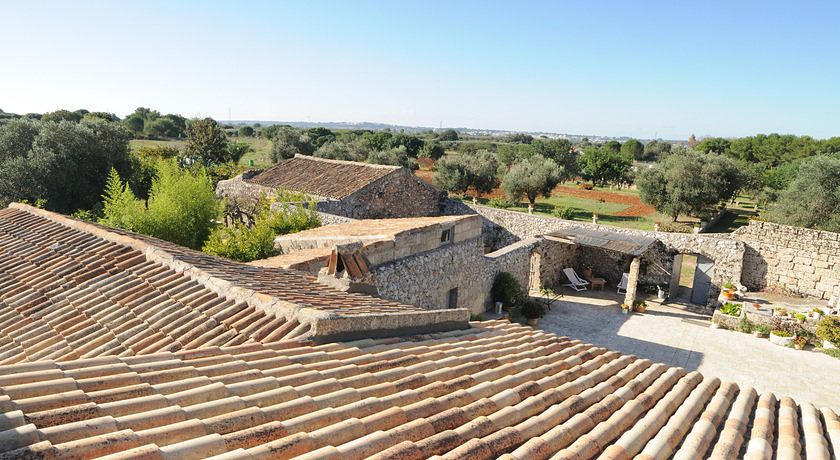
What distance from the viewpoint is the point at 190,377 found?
3.43 metres

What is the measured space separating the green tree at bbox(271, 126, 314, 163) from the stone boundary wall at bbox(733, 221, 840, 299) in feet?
132

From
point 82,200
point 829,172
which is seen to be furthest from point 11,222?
point 829,172

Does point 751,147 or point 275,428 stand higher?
point 751,147

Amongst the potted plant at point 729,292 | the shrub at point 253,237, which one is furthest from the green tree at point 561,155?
the shrub at point 253,237

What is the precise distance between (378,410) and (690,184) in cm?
3249

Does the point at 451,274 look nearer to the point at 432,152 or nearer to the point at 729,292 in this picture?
the point at 729,292

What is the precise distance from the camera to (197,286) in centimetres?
611

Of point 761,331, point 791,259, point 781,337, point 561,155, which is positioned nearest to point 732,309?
point 761,331

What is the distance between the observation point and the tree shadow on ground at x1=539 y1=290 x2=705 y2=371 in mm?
13648

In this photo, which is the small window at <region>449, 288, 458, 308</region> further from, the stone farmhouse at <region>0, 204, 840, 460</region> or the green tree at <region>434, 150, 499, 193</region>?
the green tree at <region>434, 150, 499, 193</region>

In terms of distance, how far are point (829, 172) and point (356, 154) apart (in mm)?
35956

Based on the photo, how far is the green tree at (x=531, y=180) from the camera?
36.2 m

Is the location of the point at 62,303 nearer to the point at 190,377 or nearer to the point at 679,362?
the point at 190,377

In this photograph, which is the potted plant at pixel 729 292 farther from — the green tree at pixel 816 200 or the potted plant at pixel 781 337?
the green tree at pixel 816 200
